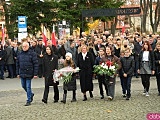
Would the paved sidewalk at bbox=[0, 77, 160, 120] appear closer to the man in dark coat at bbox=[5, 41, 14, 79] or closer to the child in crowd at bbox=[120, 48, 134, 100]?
the child in crowd at bbox=[120, 48, 134, 100]

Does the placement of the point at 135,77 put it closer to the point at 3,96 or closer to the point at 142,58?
the point at 142,58

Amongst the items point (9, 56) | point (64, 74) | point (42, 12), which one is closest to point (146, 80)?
point (64, 74)

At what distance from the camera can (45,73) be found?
12484 mm

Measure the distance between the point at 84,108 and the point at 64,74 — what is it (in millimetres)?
1674

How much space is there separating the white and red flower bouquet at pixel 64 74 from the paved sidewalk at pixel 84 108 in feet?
2.39

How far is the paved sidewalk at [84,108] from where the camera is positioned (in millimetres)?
9927

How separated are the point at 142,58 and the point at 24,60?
393 cm

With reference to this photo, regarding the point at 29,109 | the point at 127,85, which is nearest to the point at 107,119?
the point at 29,109

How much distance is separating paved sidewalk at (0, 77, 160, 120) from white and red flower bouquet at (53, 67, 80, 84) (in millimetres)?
729

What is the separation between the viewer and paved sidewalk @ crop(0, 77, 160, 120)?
9.93 m

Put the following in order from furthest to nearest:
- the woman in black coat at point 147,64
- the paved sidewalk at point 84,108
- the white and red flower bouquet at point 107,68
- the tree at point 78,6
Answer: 1. the tree at point 78,6
2. the woman in black coat at point 147,64
3. the white and red flower bouquet at point 107,68
4. the paved sidewalk at point 84,108

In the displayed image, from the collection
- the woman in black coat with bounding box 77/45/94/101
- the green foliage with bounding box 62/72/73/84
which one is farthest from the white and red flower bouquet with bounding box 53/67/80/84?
the woman in black coat with bounding box 77/45/94/101

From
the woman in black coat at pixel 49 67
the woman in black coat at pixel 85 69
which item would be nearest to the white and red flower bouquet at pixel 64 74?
the woman in black coat at pixel 49 67

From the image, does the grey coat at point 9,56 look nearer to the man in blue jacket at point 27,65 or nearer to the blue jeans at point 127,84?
the man in blue jacket at point 27,65
